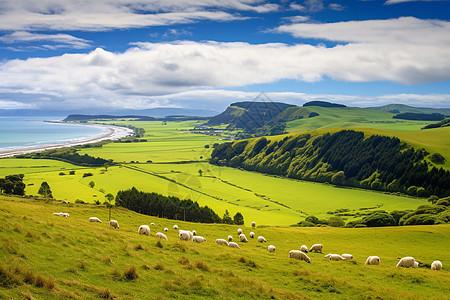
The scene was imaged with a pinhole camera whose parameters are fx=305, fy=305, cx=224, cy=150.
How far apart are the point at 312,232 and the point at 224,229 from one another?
15.7 metres

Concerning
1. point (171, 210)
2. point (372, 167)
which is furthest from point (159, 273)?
point (372, 167)

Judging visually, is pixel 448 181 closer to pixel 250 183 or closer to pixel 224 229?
pixel 250 183

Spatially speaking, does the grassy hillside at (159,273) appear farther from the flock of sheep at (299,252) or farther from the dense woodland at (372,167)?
the dense woodland at (372,167)

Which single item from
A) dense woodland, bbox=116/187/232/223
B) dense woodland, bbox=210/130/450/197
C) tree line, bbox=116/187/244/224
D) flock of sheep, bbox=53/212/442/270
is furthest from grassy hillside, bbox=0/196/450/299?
dense woodland, bbox=210/130/450/197

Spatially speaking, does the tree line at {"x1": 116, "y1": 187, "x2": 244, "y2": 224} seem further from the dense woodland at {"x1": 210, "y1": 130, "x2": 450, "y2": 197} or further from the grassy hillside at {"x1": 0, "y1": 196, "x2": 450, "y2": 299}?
the dense woodland at {"x1": 210, "y1": 130, "x2": 450, "y2": 197}

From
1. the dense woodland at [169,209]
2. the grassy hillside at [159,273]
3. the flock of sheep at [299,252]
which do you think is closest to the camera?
the grassy hillside at [159,273]

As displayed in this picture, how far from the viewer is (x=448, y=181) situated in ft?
426

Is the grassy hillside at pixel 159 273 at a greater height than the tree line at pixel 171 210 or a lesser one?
greater

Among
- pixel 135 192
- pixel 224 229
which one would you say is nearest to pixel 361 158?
pixel 135 192

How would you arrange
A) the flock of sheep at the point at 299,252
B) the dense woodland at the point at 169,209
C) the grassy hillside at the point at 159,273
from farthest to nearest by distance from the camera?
the dense woodland at the point at 169,209 < the flock of sheep at the point at 299,252 < the grassy hillside at the point at 159,273

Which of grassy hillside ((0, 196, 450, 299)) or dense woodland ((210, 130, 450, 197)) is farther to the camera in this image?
dense woodland ((210, 130, 450, 197))

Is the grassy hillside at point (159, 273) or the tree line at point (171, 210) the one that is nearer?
the grassy hillside at point (159, 273)

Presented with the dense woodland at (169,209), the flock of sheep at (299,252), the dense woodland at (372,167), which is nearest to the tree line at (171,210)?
the dense woodland at (169,209)

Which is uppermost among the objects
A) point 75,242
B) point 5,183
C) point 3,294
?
point 3,294
